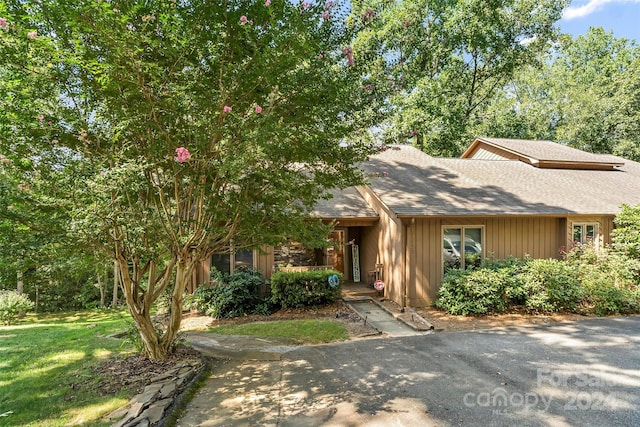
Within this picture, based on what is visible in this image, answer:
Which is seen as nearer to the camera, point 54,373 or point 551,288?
point 54,373

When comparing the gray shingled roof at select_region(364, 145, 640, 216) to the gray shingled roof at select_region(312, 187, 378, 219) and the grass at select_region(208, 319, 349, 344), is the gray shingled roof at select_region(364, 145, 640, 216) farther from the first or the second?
the grass at select_region(208, 319, 349, 344)

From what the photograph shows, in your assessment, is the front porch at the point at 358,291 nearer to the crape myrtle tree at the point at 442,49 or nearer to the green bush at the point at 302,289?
the green bush at the point at 302,289

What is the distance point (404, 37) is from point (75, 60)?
18.7 m

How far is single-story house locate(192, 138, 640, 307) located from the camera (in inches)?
393

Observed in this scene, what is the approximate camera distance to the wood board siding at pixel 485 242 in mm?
9922

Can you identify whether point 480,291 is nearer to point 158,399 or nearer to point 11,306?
point 158,399

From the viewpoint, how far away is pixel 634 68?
72.3ft

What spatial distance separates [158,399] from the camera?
454 centimetres

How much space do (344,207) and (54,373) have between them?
27.7ft

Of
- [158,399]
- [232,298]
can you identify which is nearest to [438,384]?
[158,399]

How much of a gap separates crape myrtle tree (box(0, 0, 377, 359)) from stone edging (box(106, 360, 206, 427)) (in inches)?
32.9

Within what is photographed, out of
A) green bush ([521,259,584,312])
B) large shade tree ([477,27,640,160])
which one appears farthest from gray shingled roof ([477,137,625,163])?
green bush ([521,259,584,312])

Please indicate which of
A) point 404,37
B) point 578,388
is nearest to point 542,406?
point 578,388

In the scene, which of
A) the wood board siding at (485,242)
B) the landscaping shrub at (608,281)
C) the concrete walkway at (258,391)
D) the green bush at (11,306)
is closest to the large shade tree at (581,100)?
the wood board siding at (485,242)
